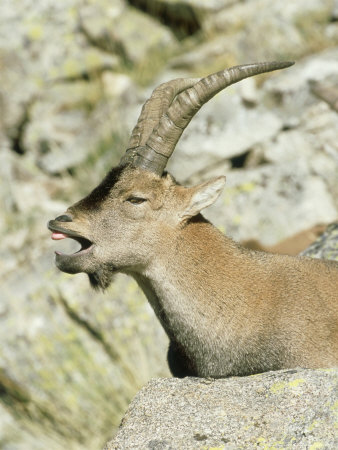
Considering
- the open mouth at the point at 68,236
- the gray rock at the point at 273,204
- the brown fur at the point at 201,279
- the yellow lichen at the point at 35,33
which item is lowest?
the gray rock at the point at 273,204

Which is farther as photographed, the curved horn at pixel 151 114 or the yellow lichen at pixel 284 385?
the curved horn at pixel 151 114

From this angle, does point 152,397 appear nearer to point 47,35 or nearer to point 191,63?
point 191,63

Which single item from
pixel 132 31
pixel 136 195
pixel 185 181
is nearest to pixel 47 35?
pixel 132 31

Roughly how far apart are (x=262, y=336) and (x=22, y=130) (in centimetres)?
1576

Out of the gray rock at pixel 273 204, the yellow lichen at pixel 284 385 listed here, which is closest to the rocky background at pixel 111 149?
the gray rock at pixel 273 204

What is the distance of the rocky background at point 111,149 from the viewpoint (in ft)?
34.0

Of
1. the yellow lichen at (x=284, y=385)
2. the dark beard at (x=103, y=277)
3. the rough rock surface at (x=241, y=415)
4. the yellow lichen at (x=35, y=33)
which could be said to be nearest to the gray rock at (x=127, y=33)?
the yellow lichen at (x=35, y=33)

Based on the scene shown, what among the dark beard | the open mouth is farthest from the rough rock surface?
the open mouth

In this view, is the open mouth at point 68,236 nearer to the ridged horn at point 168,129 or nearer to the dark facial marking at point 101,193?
the dark facial marking at point 101,193

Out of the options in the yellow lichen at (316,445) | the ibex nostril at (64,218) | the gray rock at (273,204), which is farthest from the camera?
the gray rock at (273,204)

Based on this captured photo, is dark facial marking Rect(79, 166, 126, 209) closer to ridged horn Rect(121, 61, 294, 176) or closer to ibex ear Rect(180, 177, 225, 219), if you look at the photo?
ridged horn Rect(121, 61, 294, 176)

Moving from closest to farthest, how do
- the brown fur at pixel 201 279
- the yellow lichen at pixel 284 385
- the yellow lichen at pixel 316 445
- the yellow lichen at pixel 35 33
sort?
the yellow lichen at pixel 316 445 < the yellow lichen at pixel 284 385 < the brown fur at pixel 201 279 < the yellow lichen at pixel 35 33

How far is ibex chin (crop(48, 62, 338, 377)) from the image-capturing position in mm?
5852

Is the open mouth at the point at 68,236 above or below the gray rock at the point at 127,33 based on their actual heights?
below
